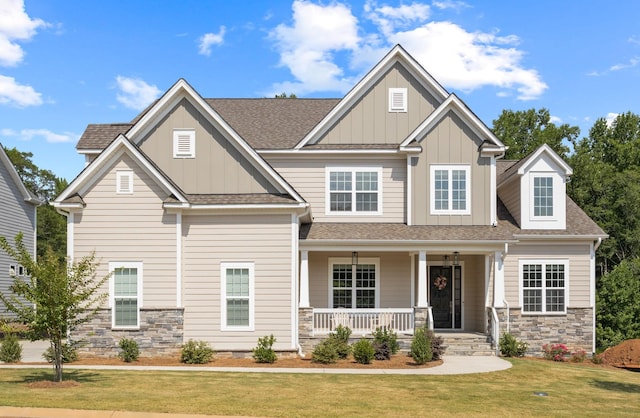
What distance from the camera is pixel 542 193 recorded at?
2219 centimetres

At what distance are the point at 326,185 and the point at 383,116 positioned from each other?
3284mm

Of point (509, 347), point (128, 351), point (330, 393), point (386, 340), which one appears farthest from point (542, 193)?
point (128, 351)

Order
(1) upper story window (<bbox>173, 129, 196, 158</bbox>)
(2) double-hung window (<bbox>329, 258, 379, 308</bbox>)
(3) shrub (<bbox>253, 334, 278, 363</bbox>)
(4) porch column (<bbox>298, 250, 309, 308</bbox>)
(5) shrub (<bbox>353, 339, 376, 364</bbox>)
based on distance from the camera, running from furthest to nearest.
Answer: (2) double-hung window (<bbox>329, 258, 379, 308</bbox>) < (4) porch column (<bbox>298, 250, 309, 308</bbox>) < (1) upper story window (<bbox>173, 129, 196, 158</bbox>) < (3) shrub (<bbox>253, 334, 278, 363</bbox>) < (5) shrub (<bbox>353, 339, 376, 364</bbox>)

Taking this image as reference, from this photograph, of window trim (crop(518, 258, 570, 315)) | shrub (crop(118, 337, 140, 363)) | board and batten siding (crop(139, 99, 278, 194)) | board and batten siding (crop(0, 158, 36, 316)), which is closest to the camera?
shrub (crop(118, 337, 140, 363))

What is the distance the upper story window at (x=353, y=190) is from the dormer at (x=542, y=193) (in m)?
5.18

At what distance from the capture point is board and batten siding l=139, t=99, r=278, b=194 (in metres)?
19.0

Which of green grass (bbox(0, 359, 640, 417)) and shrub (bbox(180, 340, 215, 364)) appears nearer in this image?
green grass (bbox(0, 359, 640, 417))

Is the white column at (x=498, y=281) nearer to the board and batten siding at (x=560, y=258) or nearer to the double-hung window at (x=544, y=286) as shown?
the board and batten siding at (x=560, y=258)

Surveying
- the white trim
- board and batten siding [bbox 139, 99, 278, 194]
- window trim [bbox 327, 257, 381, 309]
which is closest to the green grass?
board and batten siding [bbox 139, 99, 278, 194]

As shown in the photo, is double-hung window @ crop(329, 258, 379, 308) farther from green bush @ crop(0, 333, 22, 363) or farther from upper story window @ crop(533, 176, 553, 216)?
green bush @ crop(0, 333, 22, 363)

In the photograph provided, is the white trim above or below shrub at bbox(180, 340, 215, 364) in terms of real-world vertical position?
above

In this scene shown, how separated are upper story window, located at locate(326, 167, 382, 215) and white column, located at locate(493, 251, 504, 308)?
4.56 meters

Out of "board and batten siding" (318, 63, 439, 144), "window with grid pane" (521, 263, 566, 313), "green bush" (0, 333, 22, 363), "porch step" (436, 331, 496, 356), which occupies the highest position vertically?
"board and batten siding" (318, 63, 439, 144)

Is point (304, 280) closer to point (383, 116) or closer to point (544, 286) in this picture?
point (383, 116)
